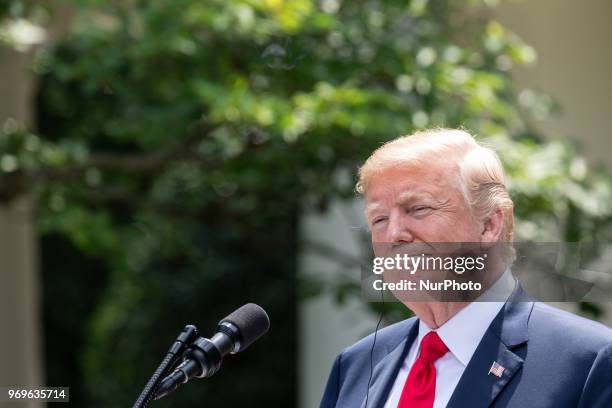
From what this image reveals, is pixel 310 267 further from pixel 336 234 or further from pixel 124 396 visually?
pixel 124 396

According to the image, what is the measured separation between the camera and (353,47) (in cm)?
463

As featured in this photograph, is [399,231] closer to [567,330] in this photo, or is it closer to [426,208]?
[426,208]

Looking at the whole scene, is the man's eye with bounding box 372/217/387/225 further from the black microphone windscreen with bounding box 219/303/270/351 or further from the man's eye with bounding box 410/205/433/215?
the black microphone windscreen with bounding box 219/303/270/351

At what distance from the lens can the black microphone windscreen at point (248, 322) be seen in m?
2.00

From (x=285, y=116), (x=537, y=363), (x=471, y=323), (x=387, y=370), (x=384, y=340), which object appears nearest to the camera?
(x=537, y=363)

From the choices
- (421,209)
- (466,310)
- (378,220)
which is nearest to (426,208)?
(421,209)

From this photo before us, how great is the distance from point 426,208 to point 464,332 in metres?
0.26

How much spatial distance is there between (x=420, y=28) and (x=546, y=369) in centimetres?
317

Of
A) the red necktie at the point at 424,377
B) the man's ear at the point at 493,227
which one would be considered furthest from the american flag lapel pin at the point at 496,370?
the man's ear at the point at 493,227

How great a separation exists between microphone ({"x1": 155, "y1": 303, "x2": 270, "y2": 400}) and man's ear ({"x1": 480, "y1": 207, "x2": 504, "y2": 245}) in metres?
0.49

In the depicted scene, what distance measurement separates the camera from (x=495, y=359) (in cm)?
187

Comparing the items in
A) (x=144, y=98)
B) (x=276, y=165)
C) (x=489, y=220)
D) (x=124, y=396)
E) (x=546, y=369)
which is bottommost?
(x=124, y=396)

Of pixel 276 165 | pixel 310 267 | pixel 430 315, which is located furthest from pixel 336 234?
pixel 430 315

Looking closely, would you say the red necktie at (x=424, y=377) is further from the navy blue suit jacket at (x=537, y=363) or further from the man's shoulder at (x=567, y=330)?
the man's shoulder at (x=567, y=330)
